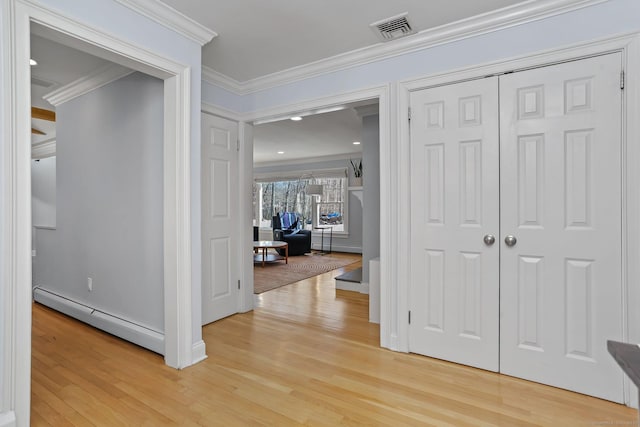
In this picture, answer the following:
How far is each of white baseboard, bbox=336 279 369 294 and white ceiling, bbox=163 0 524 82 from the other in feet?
9.42

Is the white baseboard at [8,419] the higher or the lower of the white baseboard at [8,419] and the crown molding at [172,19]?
the lower

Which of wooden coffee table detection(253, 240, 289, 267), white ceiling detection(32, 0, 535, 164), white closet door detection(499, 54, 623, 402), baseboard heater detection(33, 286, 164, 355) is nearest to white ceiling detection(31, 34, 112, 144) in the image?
white ceiling detection(32, 0, 535, 164)

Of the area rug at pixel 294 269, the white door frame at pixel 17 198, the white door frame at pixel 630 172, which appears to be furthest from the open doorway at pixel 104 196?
the white door frame at pixel 630 172

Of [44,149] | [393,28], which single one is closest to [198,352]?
[393,28]

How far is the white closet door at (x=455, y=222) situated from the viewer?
7.43ft

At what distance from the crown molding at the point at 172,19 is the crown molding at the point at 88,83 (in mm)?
822

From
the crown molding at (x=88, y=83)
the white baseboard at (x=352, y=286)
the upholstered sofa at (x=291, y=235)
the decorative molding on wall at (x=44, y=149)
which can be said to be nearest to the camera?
the crown molding at (x=88, y=83)

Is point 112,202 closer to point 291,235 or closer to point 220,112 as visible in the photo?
point 220,112

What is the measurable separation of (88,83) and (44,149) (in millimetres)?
3989

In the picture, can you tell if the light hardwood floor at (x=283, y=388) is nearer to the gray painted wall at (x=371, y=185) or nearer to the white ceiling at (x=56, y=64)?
the gray painted wall at (x=371, y=185)

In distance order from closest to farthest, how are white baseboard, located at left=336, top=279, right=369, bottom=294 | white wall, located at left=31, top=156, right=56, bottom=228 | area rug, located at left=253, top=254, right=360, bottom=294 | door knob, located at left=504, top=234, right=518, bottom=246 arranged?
1. door knob, located at left=504, top=234, right=518, bottom=246
2. white baseboard, located at left=336, top=279, right=369, bottom=294
3. white wall, located at left=31, top=156, right=56, bottom=228
4. area rug, located at left=253, top=254, right=360, bottom=294

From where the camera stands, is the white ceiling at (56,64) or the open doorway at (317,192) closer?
the white ceiling at (56,64)

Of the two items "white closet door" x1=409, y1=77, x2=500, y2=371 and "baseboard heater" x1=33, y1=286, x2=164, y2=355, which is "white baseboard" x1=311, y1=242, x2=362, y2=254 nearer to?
"white closet door" x1=409, y1=77, x2=500, y2=371

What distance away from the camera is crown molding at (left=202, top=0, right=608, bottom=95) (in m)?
2.07
